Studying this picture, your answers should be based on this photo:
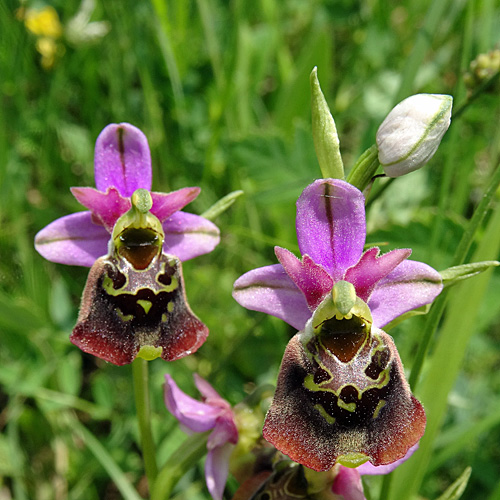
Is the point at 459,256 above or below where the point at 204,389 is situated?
above

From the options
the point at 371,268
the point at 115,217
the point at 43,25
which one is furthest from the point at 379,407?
the point at 43,25

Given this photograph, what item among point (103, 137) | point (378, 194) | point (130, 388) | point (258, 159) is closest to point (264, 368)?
point (130, 388)

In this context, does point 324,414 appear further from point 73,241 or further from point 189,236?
point 73,241

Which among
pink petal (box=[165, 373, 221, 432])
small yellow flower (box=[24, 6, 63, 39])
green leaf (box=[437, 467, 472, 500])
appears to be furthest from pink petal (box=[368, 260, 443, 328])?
small yellow flower (box=[24, 6, 63, 39])

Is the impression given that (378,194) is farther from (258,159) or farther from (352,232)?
(258,159)

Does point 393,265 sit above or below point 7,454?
above

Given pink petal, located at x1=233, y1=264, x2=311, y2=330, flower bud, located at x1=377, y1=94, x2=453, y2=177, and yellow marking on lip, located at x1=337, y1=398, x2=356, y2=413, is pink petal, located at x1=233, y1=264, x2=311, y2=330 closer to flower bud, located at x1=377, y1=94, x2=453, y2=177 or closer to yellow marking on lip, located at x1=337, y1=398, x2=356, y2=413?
yellow marking on lip, located at x1=337, y1=398, x2=356, y2=413
